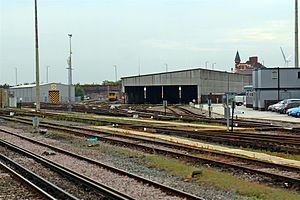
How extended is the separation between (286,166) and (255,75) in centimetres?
5138

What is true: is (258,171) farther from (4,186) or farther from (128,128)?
(128,128)

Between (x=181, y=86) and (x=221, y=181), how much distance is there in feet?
282

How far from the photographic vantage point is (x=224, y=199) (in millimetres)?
11094

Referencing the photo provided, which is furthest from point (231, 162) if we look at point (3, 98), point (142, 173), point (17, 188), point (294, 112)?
point (3, 98)

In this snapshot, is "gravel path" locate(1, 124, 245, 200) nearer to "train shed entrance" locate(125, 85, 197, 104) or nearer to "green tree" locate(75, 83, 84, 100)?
"train shed entrance" locate(125, 85, 197, 104)

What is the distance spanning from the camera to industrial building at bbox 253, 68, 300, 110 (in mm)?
63375

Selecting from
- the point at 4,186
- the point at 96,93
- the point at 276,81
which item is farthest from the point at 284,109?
Answer: the point at 96,93

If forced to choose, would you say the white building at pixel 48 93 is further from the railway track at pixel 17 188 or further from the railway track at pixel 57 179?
the railway track at pixel 17 188

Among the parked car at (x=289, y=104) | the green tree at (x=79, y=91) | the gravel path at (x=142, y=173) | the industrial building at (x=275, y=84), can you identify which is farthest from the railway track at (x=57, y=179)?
the green tree at (x=79, y=91)

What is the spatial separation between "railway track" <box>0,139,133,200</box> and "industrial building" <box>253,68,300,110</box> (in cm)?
4679

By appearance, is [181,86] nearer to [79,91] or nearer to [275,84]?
[275,84]

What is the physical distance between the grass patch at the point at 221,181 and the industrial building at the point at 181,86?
71.7 metres

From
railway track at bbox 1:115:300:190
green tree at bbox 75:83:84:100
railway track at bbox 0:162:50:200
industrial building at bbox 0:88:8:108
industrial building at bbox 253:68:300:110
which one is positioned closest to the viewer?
railway track at bbox 0:162:50:200

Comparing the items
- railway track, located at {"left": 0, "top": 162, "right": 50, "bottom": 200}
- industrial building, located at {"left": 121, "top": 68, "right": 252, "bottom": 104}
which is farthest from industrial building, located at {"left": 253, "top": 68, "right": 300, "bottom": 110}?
railway track, located at {"left": 0, "top": 162, "right": 50, "bottom": 200}
